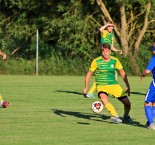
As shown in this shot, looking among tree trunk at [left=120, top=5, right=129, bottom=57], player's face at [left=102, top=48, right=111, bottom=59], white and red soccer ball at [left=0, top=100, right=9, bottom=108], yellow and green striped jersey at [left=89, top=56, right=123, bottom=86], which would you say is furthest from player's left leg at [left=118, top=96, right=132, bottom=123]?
tree trunk at [left=120, top=5, right=129, bottom=57]

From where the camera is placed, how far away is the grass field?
1146cm

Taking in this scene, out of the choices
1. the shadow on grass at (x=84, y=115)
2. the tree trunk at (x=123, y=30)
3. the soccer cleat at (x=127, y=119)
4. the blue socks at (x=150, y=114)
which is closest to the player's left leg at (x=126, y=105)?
the soccer cleat at (x=127, y=119)

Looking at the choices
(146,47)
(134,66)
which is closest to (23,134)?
(134,66)

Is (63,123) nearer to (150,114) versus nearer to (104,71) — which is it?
(104,71)

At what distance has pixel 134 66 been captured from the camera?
35.0m

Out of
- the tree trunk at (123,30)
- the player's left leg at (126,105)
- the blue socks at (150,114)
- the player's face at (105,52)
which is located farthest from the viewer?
the tree trunk at (123,30)

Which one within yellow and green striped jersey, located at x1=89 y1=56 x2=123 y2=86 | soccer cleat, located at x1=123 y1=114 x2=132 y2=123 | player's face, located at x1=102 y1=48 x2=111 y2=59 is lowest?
soccer cleat, located at x1=123 y1=114 x2=132 y2=123

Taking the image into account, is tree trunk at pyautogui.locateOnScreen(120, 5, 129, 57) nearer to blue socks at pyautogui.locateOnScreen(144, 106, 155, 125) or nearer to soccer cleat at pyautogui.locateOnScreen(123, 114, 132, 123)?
soccer cleat at pyautogui.locateOnScreen(123, 114, 132, 123)

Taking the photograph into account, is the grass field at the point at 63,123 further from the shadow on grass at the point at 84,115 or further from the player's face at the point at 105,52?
the player's face at the point at 105,52

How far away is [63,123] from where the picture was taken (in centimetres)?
1379

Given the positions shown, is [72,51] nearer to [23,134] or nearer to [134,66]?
[134,66]

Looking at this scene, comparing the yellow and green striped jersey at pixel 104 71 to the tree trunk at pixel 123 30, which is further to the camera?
→ the tree trunk at pixel 123 30

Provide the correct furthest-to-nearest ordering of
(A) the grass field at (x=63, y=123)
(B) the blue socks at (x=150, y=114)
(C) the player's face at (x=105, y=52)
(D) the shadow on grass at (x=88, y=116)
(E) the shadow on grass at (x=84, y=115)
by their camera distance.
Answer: (E) the shadow on grass at (x=84, y=115) < (D) the shadow on grass at (x=88, y=116) < (C) the player's face at (x=105, y=52) < (B) the blue socks at (x=150, y=114) < (A) the grass field at (x=63, y=123)

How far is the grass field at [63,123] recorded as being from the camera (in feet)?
37.6
